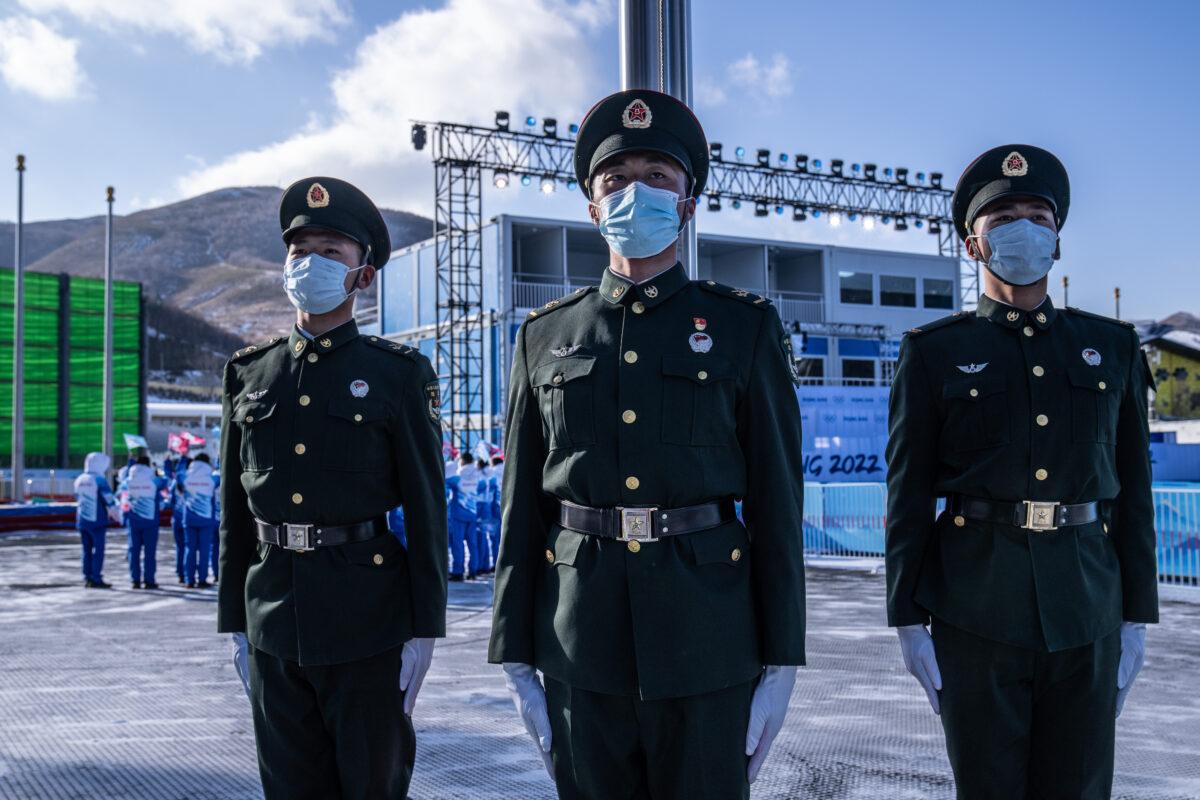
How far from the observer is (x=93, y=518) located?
13742 mm

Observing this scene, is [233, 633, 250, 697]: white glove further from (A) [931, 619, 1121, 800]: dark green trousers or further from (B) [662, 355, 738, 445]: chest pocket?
(A) [931, 619, 1121, 800]: dark green trousers

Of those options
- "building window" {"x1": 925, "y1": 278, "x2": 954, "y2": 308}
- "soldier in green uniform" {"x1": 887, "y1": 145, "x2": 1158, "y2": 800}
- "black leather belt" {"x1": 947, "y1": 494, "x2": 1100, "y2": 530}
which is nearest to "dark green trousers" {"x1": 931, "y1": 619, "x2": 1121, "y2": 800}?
"soldier in green uniform" {"x1": 887, "y1": 145, "x2": 1158, "y2": 800}

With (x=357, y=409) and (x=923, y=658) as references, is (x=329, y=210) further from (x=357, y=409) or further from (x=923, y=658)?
(x=923, y=658)

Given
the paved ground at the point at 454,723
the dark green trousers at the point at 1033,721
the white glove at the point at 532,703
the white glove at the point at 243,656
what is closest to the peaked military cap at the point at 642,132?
the white glove at the point at 532,703

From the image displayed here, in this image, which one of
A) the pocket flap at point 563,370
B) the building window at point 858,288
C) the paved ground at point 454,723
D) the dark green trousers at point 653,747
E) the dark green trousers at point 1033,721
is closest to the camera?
the dark green trousers at point 653,747

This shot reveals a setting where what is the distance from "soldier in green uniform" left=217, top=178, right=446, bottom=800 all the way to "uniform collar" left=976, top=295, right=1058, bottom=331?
181cm

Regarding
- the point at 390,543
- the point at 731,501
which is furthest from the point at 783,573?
the point at 390,543

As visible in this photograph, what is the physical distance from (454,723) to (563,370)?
394 cm

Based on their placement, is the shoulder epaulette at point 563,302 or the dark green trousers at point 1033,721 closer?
the shoulder epaulette at point 563,302

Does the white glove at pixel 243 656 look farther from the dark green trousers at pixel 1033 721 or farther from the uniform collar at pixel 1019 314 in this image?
the uniform collar at pixel 1019 314

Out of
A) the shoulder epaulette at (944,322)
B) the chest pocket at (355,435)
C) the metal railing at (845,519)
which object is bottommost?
the metal railing at (845,519)

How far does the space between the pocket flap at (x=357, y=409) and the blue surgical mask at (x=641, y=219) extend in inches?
43.9

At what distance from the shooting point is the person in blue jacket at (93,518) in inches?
541

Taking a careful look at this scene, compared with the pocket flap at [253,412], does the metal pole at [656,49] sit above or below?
above
